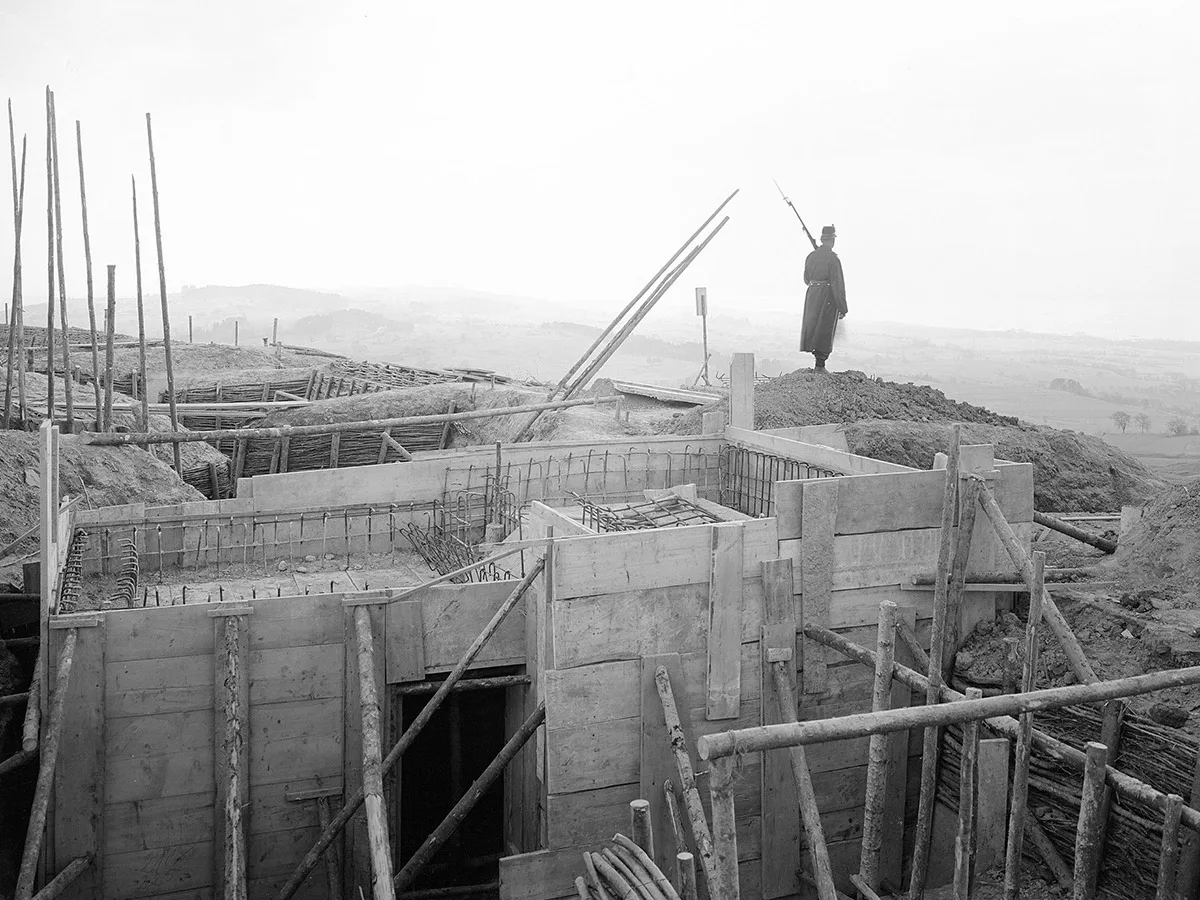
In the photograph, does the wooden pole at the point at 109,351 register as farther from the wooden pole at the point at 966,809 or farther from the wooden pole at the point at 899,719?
the wooden pole at the point at 966,809

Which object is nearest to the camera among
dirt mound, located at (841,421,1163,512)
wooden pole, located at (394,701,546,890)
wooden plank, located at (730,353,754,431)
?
wooden pole, located at (394,701,546,890)

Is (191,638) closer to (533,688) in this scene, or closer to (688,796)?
(533,688)

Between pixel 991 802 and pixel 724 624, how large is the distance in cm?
220

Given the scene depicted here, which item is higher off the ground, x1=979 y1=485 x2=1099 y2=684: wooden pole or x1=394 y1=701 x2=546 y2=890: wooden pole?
x1=979 y1=485 x2=1099 y2=684: wooden pole

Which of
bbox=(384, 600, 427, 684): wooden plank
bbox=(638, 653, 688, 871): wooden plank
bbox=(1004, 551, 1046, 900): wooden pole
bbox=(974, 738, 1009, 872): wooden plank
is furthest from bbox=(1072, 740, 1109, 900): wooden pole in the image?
bbox=(384, 600, 427, 684): wooden plank

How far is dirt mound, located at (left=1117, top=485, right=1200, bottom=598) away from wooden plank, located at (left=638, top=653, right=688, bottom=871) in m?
4.05

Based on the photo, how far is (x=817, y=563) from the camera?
345 inches

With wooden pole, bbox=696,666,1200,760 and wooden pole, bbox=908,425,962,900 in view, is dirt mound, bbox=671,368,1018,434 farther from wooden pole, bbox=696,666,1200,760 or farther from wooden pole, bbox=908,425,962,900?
wooden pole, bbox=696,666,1200,760

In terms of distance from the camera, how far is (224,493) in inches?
559

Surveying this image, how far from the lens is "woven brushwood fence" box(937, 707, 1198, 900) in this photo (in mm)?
6633

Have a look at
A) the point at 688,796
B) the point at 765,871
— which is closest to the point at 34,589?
the point at 688,796

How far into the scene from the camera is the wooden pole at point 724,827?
484 cm

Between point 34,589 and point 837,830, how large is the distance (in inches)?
263

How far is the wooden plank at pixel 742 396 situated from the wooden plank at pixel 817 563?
3.79 m
